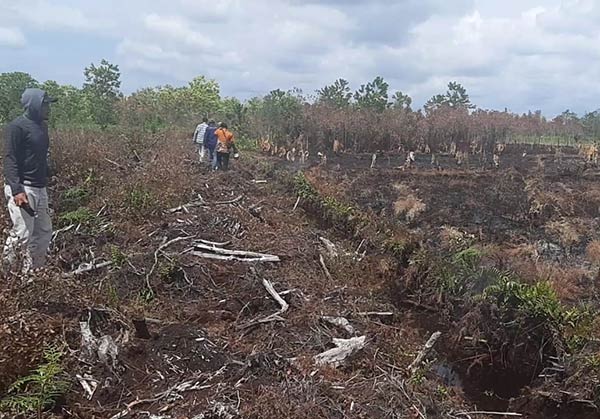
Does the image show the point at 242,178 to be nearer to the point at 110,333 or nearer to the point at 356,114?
the point at 110,333

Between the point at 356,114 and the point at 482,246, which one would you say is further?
the point at 356,114

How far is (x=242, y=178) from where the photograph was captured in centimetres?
1289

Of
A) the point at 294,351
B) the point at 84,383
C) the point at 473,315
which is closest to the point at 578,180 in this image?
the point at 473,315

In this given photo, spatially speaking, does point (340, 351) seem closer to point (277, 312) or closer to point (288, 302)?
point (277, 312)

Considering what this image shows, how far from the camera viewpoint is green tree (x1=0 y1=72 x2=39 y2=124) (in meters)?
14.0

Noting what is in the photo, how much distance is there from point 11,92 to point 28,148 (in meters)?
10.6

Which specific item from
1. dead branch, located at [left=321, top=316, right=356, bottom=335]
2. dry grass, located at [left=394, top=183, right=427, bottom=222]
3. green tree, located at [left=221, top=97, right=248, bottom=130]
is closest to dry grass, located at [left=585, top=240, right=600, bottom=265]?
dry grass, located at [left=394, top=183, right=427, bottom=222]

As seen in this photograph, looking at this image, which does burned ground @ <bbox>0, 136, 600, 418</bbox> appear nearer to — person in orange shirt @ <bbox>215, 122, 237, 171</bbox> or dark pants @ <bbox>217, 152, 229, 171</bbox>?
person in orange shirt @ <bbox>215, 122, 237, 171</bbox>

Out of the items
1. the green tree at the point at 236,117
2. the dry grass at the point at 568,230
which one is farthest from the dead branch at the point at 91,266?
the green tree at the point at 236,117

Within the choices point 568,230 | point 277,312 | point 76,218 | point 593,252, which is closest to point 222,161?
point 76,218

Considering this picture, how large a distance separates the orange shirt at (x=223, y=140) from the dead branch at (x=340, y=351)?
347 inches

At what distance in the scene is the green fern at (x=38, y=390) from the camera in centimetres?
307

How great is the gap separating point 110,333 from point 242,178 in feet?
28.7

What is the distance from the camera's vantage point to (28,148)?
5.27 meters
